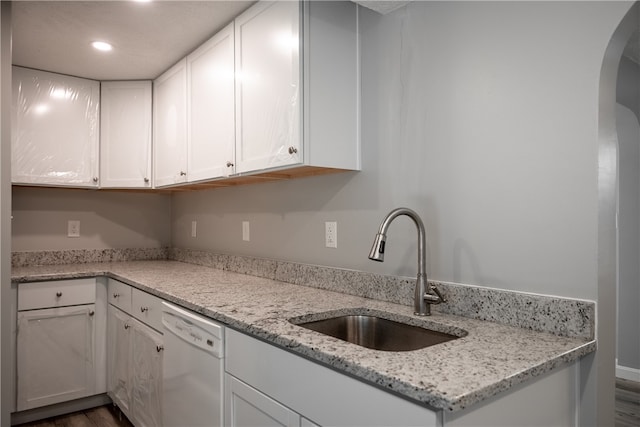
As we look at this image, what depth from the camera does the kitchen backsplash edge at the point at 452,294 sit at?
1243mm

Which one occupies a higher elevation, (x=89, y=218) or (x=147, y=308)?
(x=89, y=218)

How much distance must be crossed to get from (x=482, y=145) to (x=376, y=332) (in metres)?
0.76

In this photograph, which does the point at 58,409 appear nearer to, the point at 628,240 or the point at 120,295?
the point at 120,295

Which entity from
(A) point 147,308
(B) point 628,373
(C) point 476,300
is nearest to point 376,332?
(C) point 476,300

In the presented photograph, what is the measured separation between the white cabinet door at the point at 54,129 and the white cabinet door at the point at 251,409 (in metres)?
2.15

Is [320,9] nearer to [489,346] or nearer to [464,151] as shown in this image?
[464,151]

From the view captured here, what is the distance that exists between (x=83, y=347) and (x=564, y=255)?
2734mm

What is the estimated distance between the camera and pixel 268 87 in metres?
1.90

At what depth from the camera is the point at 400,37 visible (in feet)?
5.75

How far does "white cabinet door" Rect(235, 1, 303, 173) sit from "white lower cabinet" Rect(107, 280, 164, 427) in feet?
3.33

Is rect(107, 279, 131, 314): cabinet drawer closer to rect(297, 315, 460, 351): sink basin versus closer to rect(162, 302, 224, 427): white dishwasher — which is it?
rect(162, 302, 224, 427): white dishwasher

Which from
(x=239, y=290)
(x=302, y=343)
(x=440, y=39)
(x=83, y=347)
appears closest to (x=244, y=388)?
(x=302, y=343)

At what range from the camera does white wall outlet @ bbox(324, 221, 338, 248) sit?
2.03 metres

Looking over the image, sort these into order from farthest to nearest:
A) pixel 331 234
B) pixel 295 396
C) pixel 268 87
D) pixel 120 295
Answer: pixel 120 295
pixel 331 234
pixel 268 87
pixel 295 396
